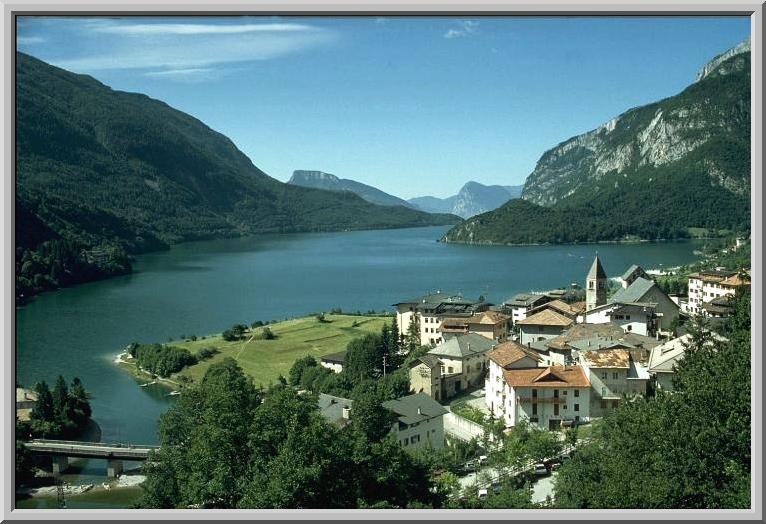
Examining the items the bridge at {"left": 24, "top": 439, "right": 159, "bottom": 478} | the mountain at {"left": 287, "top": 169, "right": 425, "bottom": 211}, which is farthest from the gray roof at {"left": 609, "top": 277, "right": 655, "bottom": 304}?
the mountain at {"left": 287, "top": 169, "right": 425, "bottom": 211}

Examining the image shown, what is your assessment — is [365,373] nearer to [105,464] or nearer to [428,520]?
[105,464]

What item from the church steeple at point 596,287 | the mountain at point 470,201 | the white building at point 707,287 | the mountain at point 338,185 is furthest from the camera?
the mountain at point 470,201

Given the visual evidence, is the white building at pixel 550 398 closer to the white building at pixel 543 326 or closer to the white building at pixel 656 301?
the white building at pixel 543 326

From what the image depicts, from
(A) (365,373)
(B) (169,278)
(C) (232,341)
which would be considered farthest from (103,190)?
(A) (365,373)

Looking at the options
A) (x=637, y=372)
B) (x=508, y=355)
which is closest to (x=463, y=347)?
(x=508, y=355)

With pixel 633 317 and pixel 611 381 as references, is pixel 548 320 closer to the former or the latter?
pixel 633 317

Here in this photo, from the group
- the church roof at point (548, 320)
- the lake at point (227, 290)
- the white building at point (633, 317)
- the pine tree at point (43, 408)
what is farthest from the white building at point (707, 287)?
the pine tree at point (43, 408)

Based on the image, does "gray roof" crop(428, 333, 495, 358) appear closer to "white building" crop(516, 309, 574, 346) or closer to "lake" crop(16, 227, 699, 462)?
"white building" crop(516, 309, 574, 346)
